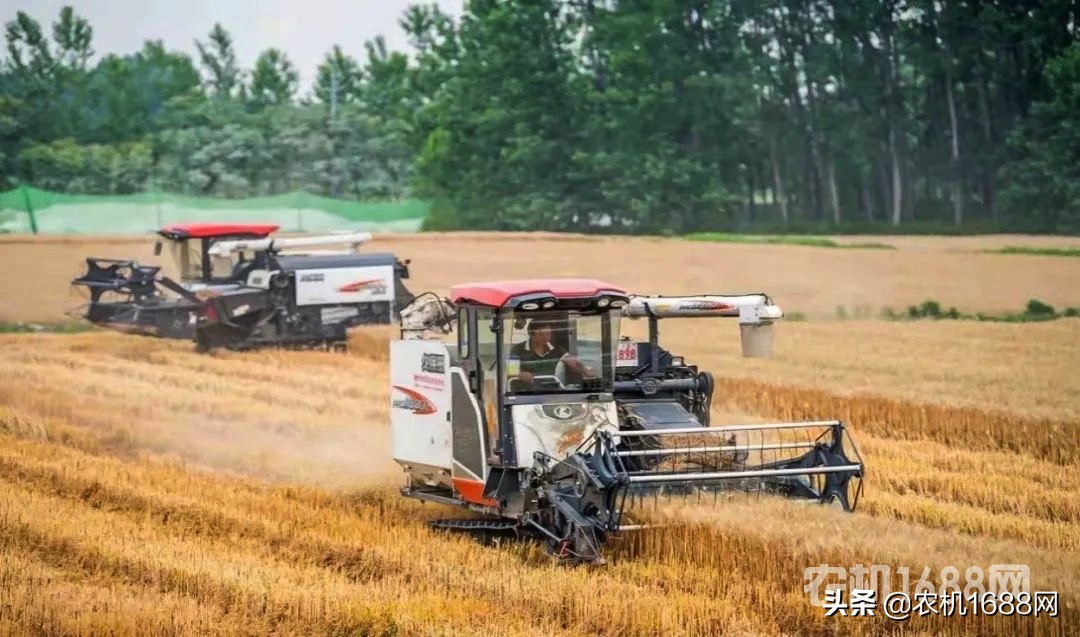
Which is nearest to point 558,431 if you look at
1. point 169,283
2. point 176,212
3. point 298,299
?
point 298,299

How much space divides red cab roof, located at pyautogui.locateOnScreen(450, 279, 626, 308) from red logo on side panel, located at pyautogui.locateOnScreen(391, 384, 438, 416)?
0.82 meters

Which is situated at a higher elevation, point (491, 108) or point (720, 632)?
point (491, 108)

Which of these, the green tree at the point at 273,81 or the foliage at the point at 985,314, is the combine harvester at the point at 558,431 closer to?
the foliage at the point at 985,314

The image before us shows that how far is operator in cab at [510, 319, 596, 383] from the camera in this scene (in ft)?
38.5

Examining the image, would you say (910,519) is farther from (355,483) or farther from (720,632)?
(355,483)

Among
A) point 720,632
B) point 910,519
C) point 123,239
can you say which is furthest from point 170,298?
point 720,632

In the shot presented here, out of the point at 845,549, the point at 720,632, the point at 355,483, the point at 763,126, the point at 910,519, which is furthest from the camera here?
the point at 763,126

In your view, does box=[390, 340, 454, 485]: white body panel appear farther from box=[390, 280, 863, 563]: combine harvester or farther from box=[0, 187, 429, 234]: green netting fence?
box=[0, 187, 429, 234]: green netting fence

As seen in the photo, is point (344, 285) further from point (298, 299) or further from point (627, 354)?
point (627, 354)

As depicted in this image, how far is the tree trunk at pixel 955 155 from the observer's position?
90.6 ft

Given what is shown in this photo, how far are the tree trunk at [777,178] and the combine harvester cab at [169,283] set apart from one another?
9223mm

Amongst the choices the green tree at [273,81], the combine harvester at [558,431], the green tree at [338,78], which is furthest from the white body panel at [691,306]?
the green tree at [338,78]

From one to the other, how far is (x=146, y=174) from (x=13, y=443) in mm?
19769

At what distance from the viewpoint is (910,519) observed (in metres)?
12.1
